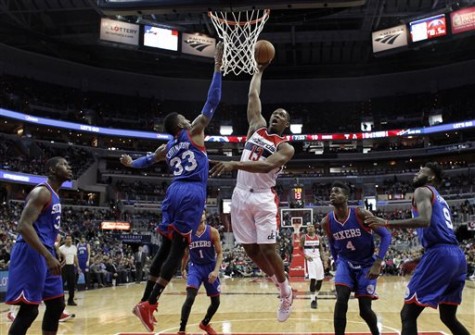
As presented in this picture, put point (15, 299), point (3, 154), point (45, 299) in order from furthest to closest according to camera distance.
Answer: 1. point (3, 154)
2. point (45, 299)
3. point (15, 299)

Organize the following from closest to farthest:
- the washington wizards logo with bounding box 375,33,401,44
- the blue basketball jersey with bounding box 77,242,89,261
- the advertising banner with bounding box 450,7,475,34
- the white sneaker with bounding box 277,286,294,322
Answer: the white sneaker with bounding box 277,286,294,322, the blue basketball jersey with bounding box 77,242,89,261, the advertising banner with bounding box 450,7,475,34, the washington wizards logo with bounding box 375,33,401,44

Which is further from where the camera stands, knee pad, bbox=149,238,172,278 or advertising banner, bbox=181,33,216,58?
advertising banner, bbox=181,33,216,58

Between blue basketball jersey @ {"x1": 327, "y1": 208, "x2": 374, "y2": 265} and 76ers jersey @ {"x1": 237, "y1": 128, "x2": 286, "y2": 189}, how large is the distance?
4.45 feet

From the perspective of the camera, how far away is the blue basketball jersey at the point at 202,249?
318 inches

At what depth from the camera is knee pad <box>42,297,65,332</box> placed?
502cm

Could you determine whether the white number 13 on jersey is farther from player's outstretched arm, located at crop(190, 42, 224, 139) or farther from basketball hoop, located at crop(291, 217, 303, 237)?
basketball hoop, located at crop(291, 217, 303, 237)

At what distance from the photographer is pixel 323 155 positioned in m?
44.4

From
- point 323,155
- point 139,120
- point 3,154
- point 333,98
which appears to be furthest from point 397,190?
point 3,154

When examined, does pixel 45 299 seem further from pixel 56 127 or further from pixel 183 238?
pixel 56 127

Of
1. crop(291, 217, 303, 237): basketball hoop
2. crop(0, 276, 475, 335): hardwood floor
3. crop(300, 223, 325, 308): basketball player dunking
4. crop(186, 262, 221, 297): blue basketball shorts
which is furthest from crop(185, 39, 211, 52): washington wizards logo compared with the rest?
crop(186, 262, 221, 297): blue basketball shorts

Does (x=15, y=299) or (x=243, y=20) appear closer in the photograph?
(x=15, y=299)

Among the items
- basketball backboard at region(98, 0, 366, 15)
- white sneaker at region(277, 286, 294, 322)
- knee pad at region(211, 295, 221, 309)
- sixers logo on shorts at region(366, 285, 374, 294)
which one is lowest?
knee pad at region(211, 295, 221, 309)

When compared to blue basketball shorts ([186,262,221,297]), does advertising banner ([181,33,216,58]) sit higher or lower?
higher

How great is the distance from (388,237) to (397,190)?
119ft
